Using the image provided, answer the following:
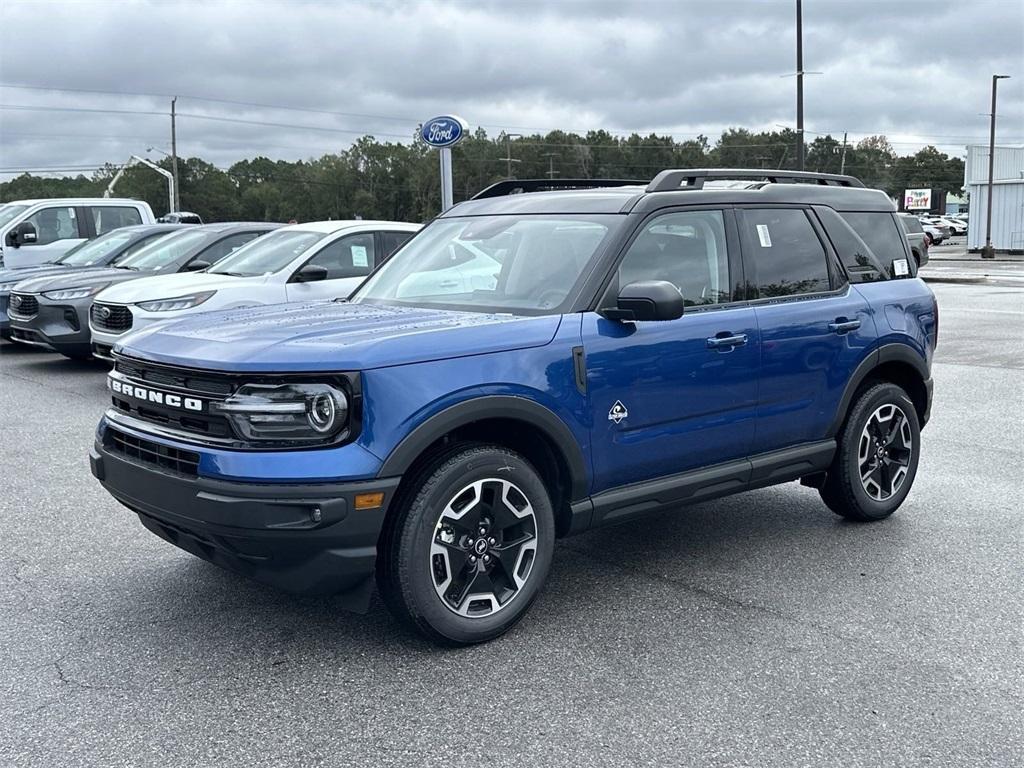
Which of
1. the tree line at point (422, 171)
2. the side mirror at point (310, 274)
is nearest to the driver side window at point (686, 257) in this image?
the side mirror at point (310, 274)

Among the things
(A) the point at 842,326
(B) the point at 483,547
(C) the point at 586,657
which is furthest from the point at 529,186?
(C) the point at 586,657

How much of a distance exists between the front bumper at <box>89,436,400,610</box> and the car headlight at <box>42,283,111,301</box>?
838 centimetres

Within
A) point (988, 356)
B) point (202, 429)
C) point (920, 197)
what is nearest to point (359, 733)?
point (202, 429)

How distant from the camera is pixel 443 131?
13.2 meters

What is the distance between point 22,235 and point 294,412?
1368cm

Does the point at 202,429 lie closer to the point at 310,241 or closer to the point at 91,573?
the point at 91,573

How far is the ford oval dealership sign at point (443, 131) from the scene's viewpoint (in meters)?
13.0

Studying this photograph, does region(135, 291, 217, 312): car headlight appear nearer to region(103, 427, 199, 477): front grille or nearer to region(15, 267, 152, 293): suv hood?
region(15, 267, 152, 293): suv hood

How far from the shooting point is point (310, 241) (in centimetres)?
1076

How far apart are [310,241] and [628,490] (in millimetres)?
6920

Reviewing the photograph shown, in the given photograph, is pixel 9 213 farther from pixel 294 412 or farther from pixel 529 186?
pixel 294 412

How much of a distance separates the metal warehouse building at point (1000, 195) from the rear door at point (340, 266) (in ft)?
142

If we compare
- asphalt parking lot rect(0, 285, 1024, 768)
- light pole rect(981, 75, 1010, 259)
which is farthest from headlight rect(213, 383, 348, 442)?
light pole rect(981, 75, 1010, 259)

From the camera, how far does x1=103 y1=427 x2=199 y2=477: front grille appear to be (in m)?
3.90
